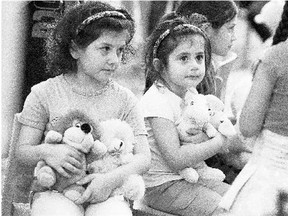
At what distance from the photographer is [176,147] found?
5.72 feet

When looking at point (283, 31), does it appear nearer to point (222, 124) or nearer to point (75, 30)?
point (222, 124)

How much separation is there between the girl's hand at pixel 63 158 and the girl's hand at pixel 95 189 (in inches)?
1.7

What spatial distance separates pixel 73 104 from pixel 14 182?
27 cm

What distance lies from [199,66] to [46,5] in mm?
651

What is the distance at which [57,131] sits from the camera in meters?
1.52

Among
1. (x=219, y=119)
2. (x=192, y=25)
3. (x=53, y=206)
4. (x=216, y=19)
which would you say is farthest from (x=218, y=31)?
(x=53, y=206)

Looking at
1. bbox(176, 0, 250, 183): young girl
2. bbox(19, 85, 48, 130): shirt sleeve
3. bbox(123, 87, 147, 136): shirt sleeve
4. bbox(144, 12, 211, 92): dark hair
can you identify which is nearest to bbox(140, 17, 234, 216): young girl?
bbox(144, 12, 211, 92): dark hair

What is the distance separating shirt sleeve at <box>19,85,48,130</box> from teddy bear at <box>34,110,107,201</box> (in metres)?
0.06

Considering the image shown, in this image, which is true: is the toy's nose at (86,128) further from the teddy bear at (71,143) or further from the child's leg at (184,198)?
the child's leg at (184,198)

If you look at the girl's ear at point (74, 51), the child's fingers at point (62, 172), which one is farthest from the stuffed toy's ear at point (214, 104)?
the child's fingers at point (62, 172)

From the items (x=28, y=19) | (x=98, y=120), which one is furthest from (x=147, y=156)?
(x=28, y=19)

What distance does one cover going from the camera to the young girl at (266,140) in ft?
5.04

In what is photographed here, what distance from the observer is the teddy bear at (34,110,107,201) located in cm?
148

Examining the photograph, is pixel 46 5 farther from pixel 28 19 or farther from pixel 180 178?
pixel 180 178
